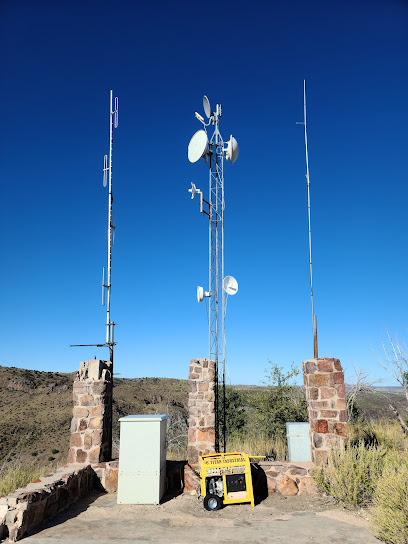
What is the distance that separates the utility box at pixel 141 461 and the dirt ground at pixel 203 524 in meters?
0.22

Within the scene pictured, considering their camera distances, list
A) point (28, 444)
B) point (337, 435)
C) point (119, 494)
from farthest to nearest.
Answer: point (28, 444), point (337, 435), point (119, 494)

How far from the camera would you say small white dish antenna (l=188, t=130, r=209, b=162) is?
12781 millimetres

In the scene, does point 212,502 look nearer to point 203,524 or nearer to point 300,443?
point 203,524

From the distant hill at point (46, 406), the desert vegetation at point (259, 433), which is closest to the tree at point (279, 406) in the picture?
the desert vegetation at point (259, 433)

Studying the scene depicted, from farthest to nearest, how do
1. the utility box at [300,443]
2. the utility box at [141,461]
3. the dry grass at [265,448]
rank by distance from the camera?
the dry grass at [265,448] < the utility box at [300,443] < the utility box at [141,461]

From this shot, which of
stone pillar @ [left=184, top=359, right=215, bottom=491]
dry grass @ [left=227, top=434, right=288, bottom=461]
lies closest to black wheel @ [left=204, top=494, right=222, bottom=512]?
stone pillar @ [left=184, top=359, right=215, bottom=491]

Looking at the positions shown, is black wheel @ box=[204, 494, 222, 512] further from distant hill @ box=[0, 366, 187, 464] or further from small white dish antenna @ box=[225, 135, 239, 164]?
distant hill @ box=[0, 366, 187, 464]

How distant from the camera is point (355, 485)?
7.48 m

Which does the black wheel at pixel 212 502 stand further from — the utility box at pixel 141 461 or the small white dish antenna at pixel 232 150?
the small white dish antenna at pixel 232 150

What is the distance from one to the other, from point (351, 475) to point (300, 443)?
1.81 meters

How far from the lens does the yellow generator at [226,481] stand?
7.78m

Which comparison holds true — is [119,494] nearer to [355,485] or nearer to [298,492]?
[298,492]

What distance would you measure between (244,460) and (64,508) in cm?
339

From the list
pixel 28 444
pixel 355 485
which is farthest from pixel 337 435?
pixel 28 444
